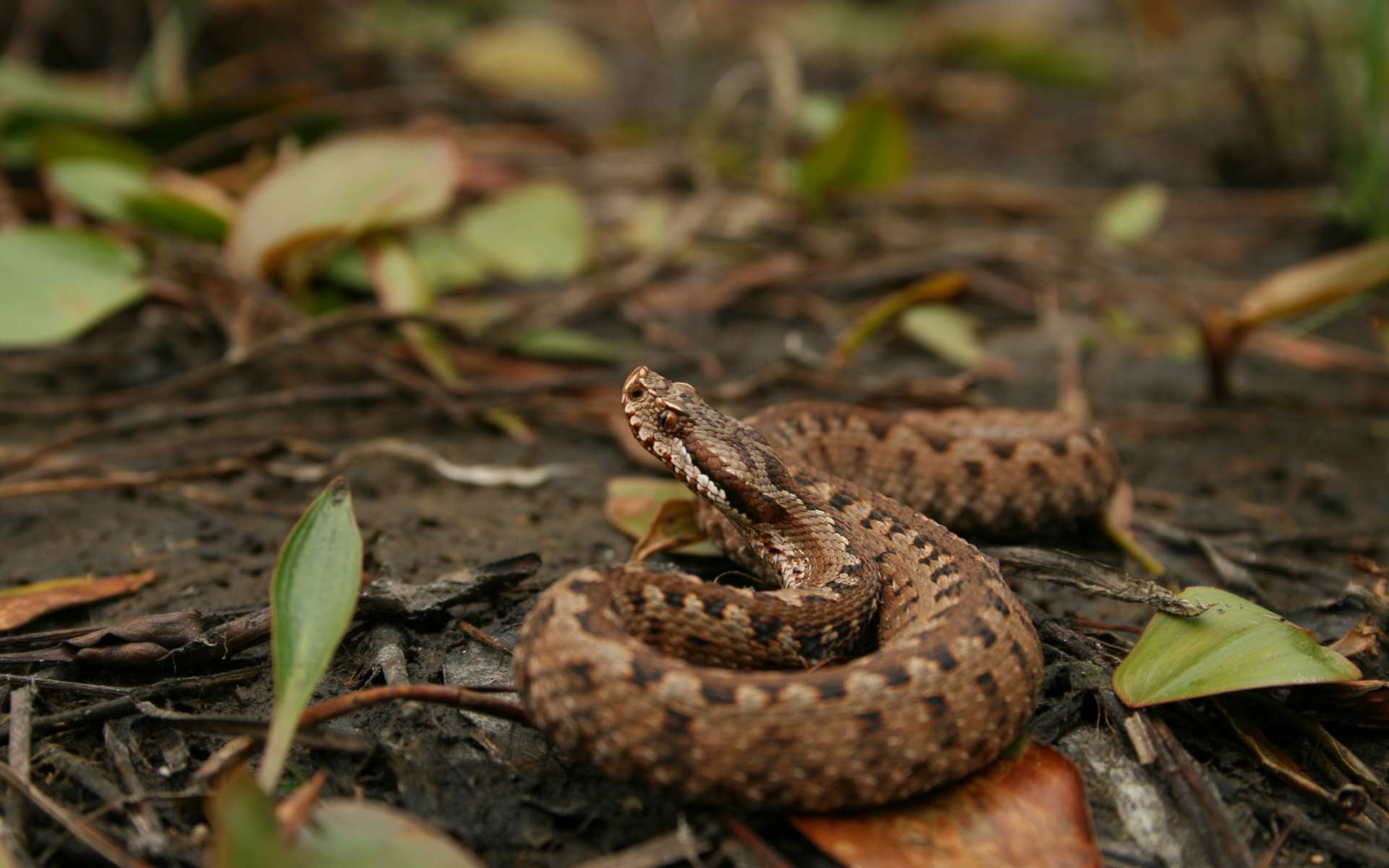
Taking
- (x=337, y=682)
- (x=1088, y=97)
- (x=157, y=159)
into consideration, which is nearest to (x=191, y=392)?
(x=157, y=159)

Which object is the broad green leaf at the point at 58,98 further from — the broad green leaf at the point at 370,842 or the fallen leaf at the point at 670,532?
the broad green leaf at the point at 370,842

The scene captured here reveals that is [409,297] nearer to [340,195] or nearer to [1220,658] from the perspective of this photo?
[340,195]

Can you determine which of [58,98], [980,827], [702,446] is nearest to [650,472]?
[702,446]

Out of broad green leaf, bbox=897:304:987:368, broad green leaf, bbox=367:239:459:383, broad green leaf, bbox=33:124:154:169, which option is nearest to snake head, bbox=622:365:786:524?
broad green leaf, bbox=367:239:459:383

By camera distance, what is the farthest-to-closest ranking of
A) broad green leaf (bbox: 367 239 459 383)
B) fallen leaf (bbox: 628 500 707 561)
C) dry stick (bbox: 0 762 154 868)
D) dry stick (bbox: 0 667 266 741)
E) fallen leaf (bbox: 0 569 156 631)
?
broad green leaf (bbox: 367 239 459 383)
fallen leaf (bbox: 628 500 707 561)
fallen leaf (bbox: 0 569 156 631)
dry stick (bbox: 0 667 266 741)
dry stick (bbox: 0 762 154 868)

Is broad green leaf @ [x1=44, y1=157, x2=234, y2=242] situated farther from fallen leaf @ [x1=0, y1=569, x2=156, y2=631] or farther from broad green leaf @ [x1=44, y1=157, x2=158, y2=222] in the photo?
fallen leaf @ [x1=0, y1=569, x2=156, y2=631]

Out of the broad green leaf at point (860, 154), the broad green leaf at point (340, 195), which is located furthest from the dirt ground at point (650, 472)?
the broad green leaf at point (340, 195)
